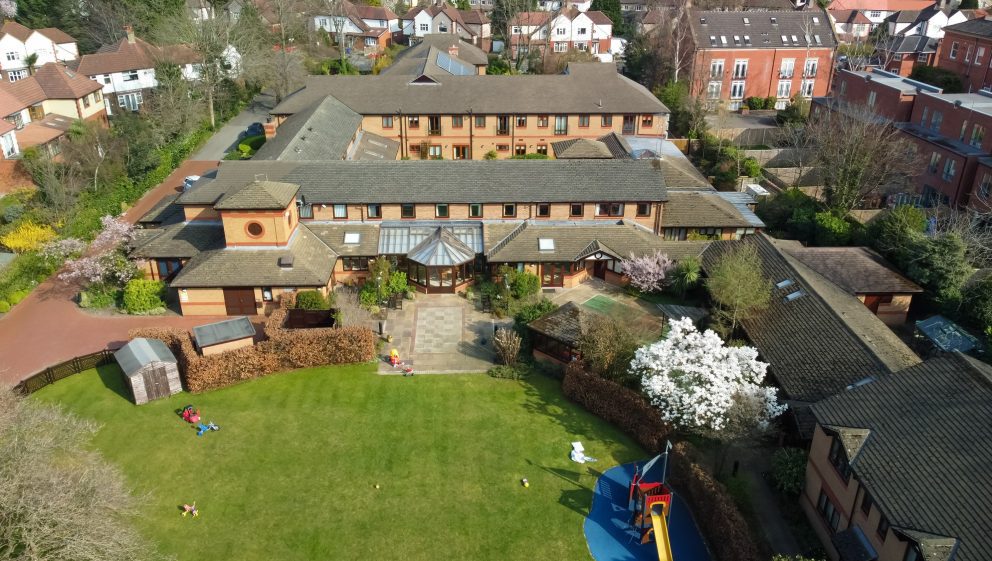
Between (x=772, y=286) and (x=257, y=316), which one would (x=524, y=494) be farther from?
(x=257, y=316)

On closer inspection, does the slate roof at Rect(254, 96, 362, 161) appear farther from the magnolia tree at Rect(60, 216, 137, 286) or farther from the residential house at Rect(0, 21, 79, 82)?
the residential house at Rect(0, 21, 79, 82)

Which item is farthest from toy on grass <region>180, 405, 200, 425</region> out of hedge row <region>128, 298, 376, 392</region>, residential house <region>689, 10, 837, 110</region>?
residential house <region>689, 10, 837, 110</region>

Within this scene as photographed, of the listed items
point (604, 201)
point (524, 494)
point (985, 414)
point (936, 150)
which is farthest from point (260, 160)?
point (936, 150)

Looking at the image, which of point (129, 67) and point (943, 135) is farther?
point (129, 67)

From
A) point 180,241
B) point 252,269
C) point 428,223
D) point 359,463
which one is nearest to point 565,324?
point 359,463

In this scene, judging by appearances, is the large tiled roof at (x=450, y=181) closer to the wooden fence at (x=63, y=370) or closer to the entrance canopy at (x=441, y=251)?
the entrance canopy at (x=441, y=251)

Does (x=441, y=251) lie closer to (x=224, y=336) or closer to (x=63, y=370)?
(x=224, y=336)

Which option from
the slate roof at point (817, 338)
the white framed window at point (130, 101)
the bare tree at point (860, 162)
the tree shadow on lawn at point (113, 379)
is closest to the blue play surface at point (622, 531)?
the slate roof at point (817, 338)
